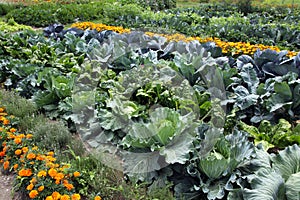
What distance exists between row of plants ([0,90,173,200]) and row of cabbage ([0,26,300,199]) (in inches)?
7.9

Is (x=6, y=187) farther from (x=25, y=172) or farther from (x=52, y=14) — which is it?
(x=52, y=14)

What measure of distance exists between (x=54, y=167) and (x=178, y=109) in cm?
171

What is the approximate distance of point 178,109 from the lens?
4105 millimetres

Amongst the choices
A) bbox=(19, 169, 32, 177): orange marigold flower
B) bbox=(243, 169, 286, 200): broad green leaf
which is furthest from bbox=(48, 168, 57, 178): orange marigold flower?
bbox=(243, 169, 286, 200): broad green leaf

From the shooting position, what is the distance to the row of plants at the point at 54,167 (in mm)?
3074

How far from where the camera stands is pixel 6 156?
Result: 12.1ft

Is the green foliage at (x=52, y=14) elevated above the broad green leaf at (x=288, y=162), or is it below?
below

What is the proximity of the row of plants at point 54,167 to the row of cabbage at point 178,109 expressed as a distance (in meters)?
0.20

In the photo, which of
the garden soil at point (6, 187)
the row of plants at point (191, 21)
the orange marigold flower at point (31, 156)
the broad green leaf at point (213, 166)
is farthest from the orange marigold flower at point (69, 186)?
the row of plants at point (191, 21)

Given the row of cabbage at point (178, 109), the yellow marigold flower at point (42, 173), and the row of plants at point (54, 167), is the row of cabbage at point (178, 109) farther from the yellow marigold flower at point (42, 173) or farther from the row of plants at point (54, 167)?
the yellow marigold flower at point (42, 173)

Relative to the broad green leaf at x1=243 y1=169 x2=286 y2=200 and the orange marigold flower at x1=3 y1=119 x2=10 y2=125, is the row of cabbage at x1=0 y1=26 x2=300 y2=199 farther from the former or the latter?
the orange marigold flower at x1=3 y1=119 x2=10 y2=125

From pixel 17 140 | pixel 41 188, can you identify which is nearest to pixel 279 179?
pixel 41 188

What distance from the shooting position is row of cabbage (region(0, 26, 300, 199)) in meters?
3.18

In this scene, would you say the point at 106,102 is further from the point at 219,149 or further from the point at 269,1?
the point at 269,1
